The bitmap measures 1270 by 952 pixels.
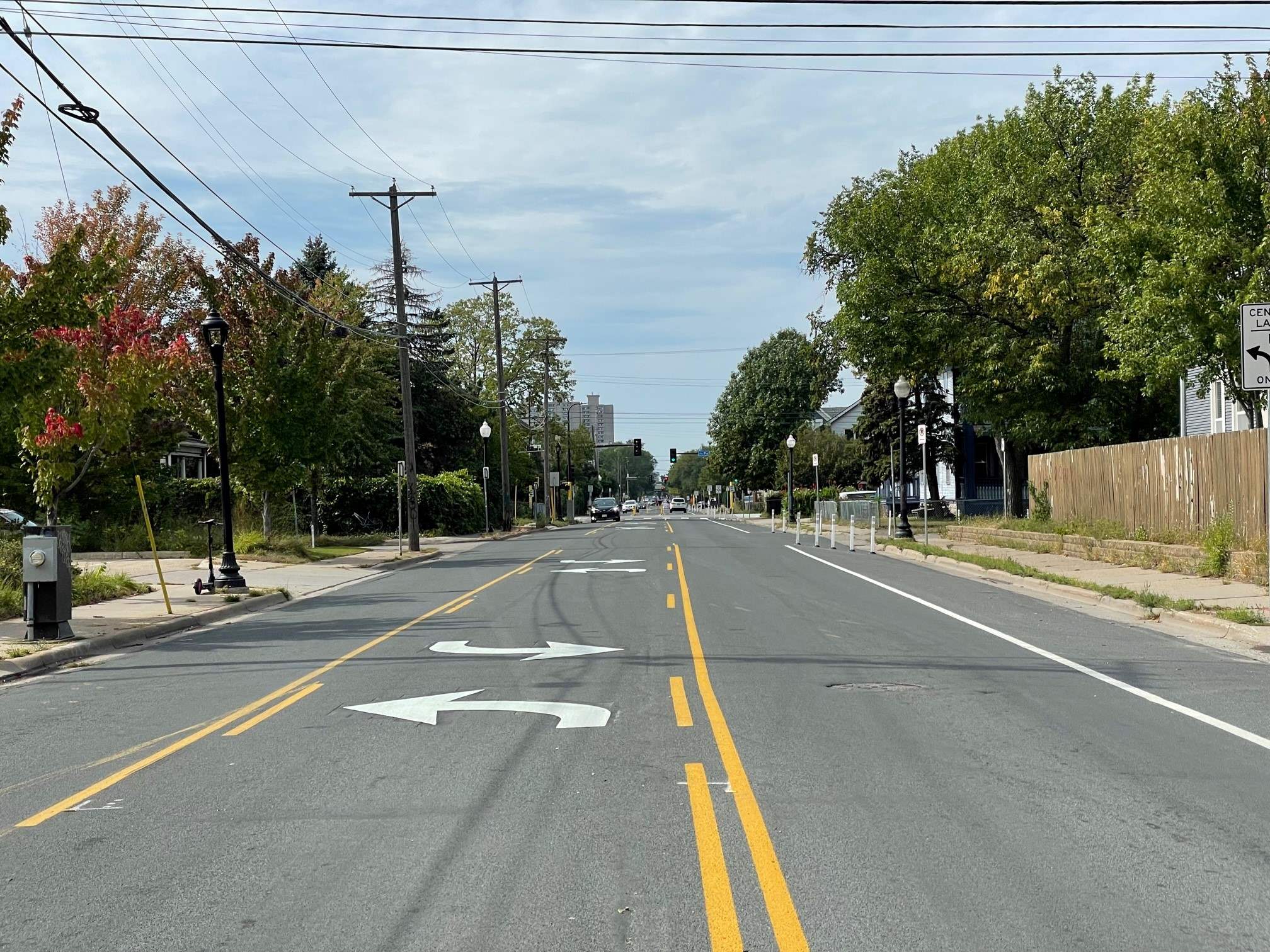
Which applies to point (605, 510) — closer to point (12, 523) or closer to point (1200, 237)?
point (12, 523)

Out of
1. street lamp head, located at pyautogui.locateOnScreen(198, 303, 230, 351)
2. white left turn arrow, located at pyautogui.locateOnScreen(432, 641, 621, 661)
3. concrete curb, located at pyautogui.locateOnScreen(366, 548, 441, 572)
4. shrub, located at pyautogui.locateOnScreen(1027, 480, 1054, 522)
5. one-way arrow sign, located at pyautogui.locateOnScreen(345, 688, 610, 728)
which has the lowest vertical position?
one-way arrow sign, located at pyautogui.locateOnScreen(345, 688, 610, 728)

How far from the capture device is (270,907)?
16.0ft

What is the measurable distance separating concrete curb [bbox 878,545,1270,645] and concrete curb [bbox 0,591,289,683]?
492 inches

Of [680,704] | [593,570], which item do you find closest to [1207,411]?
[593,570]

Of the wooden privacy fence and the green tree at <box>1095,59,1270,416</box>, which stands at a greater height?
the green tree at <box>1095,59,1270,416</box>

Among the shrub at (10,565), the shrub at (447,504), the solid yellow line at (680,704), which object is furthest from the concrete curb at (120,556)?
the solid yellow line at (680,704)

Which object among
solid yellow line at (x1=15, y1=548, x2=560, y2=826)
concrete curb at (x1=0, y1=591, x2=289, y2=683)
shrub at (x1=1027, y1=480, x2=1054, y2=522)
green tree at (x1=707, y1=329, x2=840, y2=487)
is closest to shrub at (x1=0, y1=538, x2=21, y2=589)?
concrete curb at (x1=0, y1=591, x2=289, y2=683)

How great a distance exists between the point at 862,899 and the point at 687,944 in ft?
2.88

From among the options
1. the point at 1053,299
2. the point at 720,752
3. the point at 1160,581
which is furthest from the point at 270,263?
the point at 720,752

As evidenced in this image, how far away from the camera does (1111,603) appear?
53.6 ft

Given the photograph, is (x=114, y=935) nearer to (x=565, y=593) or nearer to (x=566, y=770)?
(x=566, y=770)

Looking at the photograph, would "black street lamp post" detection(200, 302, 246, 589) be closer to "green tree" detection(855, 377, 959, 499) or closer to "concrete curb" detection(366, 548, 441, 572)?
"concrete curb" detection(366, 548, 441, 572)

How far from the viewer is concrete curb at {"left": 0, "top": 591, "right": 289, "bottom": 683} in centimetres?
1205

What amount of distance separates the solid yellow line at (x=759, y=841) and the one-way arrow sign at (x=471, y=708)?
0.88 m
